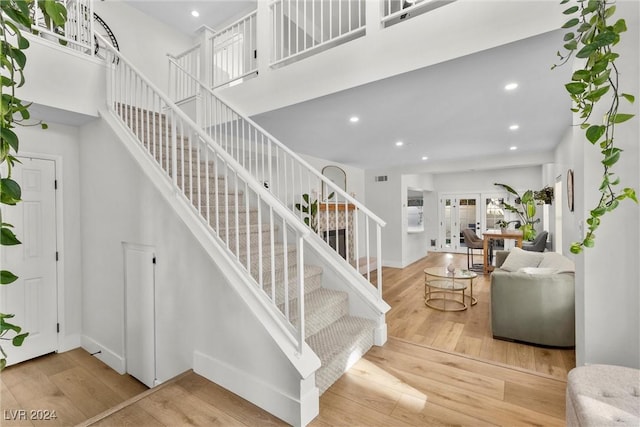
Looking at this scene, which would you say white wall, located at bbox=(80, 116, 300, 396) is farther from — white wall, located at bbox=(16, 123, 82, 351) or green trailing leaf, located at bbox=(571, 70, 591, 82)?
green trailing leaf, located at bbox=(571, 70, 591, 82)

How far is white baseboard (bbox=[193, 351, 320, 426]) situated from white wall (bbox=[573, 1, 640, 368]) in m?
1.75

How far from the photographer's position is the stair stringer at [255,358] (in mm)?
1793

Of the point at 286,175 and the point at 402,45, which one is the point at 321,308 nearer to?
the point at 286,175

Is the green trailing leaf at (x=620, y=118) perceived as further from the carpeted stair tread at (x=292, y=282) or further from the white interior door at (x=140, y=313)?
the white interior door at (x=140, y=313)

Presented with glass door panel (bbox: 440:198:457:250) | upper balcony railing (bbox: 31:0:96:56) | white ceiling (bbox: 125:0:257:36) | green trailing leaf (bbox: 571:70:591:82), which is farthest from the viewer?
glass door panel (bbox: 440:198:457:250)

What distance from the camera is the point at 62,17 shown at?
97 centimetres

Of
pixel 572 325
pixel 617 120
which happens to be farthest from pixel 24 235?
pixel 572 325

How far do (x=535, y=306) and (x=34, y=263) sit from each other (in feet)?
17.4

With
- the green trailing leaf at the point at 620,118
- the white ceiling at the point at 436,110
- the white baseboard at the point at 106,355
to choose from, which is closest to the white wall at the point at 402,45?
the white ceiling at the point at 436,110

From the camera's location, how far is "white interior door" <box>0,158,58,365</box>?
311cm

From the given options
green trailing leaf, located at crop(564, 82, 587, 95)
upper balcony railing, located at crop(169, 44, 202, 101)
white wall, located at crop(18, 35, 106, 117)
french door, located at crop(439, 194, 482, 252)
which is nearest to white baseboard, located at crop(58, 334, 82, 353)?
white wall, located at crop(18, 35, 106, 117)

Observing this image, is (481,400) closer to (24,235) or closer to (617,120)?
(617,120)

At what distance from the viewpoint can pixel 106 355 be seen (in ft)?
10.4

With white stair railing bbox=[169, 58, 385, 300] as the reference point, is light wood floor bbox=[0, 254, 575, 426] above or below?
below
